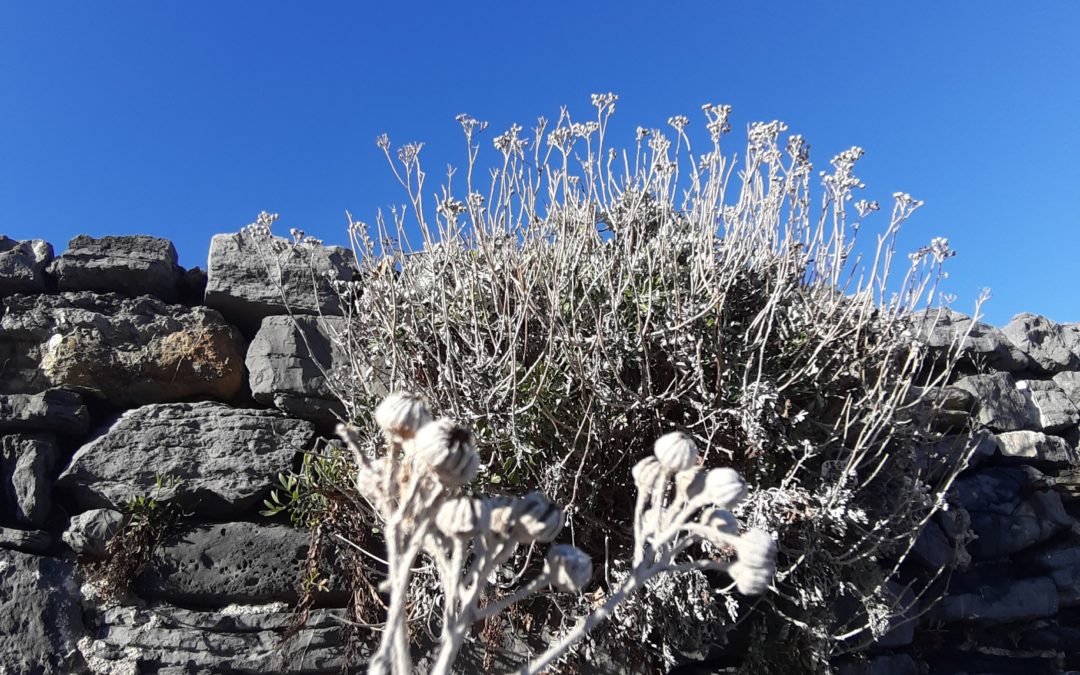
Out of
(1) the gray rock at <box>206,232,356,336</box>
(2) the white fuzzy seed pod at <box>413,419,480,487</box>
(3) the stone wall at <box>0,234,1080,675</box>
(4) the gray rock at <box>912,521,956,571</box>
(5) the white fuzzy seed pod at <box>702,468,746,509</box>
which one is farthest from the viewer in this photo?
(4) the gray rock at <box>912,521,956,571</box>

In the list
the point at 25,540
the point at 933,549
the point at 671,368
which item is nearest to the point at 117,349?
the point at 25,540

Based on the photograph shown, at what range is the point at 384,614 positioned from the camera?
2.94 metres

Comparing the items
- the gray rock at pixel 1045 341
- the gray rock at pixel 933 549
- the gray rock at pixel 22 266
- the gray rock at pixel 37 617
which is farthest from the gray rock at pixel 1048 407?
the gray rock at pixel 22 266

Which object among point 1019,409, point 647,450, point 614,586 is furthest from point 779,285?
Result: point 1019,409

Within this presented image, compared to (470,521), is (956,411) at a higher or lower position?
higher

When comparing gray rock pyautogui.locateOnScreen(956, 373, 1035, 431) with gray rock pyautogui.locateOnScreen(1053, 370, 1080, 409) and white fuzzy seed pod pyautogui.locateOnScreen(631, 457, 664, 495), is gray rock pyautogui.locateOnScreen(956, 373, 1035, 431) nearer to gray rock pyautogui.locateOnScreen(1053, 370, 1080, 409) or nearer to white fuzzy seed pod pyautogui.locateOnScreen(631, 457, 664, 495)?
gray rock pyautogui.locateOnScreen(1053, 370, 1080, 409)

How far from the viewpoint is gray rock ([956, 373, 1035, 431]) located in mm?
4723

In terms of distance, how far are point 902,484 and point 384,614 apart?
2.29 m

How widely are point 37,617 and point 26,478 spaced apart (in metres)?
0.58

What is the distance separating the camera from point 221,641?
2854 millimetres

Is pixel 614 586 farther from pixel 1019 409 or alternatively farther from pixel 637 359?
pixel 1019 409

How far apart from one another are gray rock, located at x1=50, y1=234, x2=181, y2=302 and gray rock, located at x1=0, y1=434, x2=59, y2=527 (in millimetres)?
794

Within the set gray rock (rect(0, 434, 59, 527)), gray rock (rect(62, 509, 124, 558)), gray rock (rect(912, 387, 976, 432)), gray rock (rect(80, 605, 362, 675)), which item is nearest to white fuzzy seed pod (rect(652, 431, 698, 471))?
gray rock (rect(80, 605, 362, 675))

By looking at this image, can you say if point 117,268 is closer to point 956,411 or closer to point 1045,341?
point 956,411
